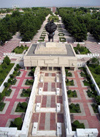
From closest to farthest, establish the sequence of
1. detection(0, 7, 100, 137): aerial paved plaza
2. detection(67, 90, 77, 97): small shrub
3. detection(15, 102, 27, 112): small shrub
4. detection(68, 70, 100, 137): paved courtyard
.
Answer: detection(0, 7, 100, 137): aerial paved plaza
detection(68, 70, 100, 137): paved courtyard
detection(15, 102, 27, 112): small shrub
detection(67, 90, 77, 97): small shrub

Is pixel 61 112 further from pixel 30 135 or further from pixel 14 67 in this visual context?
pixel 14 67

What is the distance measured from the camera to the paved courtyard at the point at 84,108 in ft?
53.1

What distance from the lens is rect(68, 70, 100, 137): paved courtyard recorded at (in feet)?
53.1

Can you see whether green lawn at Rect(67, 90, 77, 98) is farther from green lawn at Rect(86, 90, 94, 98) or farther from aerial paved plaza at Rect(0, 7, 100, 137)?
green lawn at Rect(86, 90, 94, 98)

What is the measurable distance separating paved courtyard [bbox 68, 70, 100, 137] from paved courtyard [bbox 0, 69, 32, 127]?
7.41m

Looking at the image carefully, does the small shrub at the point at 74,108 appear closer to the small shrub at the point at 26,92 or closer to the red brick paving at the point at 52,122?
the red brick paving at the point at 52,122

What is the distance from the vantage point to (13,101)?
63.7 feet

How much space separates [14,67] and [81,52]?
55.8 feet

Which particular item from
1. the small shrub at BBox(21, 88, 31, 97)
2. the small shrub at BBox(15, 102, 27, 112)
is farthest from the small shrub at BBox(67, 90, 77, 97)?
the small shrub at BBox(15, 102, 27, 112)

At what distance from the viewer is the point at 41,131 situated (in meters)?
15.0

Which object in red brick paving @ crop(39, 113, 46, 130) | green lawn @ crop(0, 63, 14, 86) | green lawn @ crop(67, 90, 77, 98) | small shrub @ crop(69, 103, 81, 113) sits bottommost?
red brick paving @ crop(39, 113, 46, 130)

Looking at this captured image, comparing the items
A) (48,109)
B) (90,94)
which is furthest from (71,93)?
(48,109)

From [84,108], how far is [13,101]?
9949 mm

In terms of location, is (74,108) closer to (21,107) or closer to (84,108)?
(84,108)
